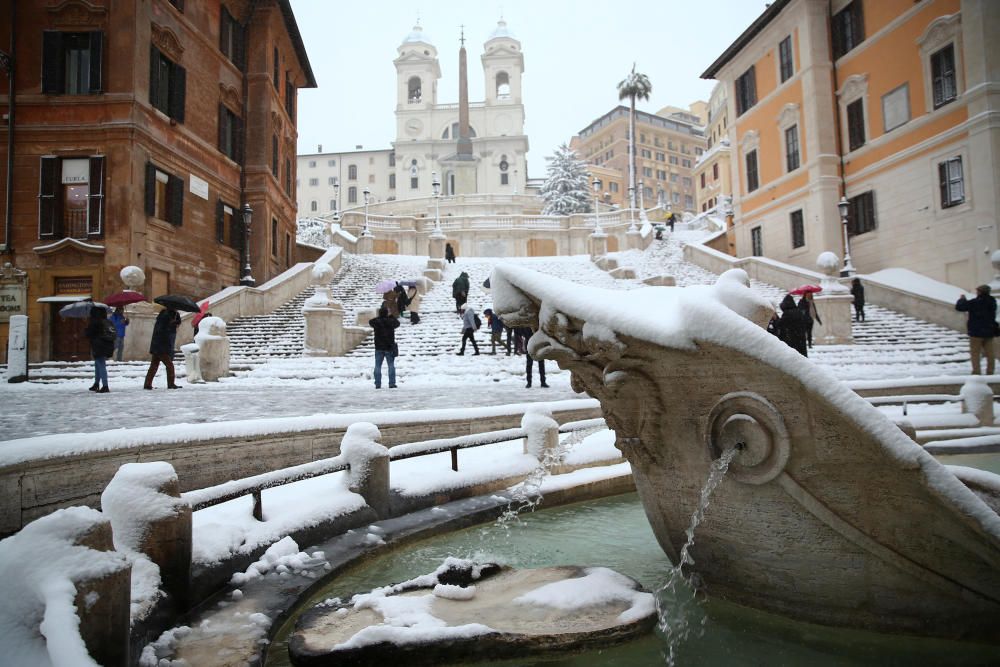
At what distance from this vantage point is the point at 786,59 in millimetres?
29984

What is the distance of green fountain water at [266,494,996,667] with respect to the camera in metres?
3.06

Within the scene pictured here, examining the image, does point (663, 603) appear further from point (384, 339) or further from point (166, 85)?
point (166, 85)

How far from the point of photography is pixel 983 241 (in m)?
20.6

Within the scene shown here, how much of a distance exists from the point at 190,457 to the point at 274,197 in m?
26.8

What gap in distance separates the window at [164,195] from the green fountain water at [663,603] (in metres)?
20.3

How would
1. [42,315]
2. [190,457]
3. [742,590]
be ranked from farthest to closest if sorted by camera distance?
[42,315]
[190,457]
[742,590]

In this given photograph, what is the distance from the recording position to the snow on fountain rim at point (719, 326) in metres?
2.88

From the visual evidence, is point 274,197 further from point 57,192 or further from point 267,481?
point 267,481

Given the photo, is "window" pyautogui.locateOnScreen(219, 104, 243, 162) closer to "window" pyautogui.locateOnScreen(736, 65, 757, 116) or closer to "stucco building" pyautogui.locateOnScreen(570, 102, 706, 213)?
"window" pyautogui.locateOnScreen(736, 65, 757, 116)

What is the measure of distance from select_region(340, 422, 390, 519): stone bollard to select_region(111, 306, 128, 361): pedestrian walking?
14.0 meters

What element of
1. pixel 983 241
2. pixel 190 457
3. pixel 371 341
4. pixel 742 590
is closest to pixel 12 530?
pixel 190 457

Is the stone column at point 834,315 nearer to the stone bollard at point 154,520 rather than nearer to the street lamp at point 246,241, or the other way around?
the stone bollard at point 154,520

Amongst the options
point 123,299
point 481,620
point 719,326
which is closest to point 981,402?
point 719,326

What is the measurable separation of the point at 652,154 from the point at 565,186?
41982mm
